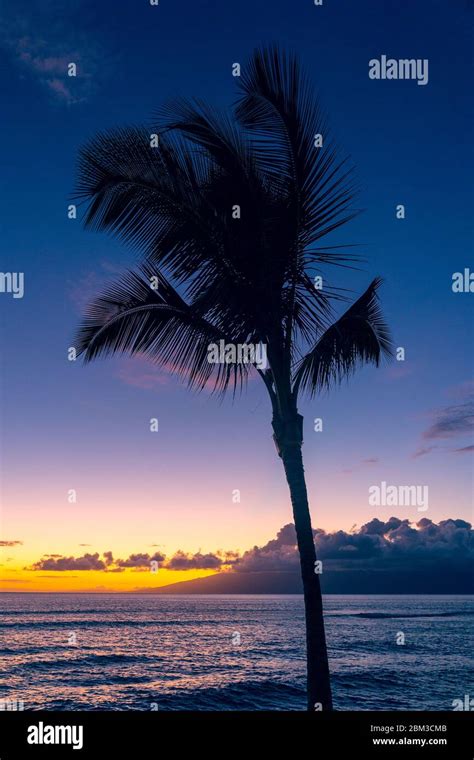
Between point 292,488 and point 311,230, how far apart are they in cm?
347

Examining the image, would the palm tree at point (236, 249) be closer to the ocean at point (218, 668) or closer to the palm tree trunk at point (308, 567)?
the palm tree trunk at point (308, 567)

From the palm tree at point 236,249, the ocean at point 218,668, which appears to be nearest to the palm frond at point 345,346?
the palm tree at point 236,249

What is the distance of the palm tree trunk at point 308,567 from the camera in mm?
6730

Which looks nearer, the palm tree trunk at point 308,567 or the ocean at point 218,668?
the palm tree trunk at point 308,567

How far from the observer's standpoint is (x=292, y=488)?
7.30m

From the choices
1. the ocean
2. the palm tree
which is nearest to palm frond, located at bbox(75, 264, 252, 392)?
the palm tree

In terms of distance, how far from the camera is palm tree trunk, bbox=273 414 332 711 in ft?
22.1

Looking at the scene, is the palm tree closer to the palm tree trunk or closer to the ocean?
the palm tree trunk

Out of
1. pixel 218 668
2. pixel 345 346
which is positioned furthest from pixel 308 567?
pixel 218 668

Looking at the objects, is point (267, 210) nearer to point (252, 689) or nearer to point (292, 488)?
point (292, 488)

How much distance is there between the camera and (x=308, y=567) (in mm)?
6926

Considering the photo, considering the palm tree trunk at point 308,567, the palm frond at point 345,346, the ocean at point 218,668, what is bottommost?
the ocean at point 218,668

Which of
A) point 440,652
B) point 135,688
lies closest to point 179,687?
point 135,688

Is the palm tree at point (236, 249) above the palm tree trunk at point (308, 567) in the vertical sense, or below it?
above
